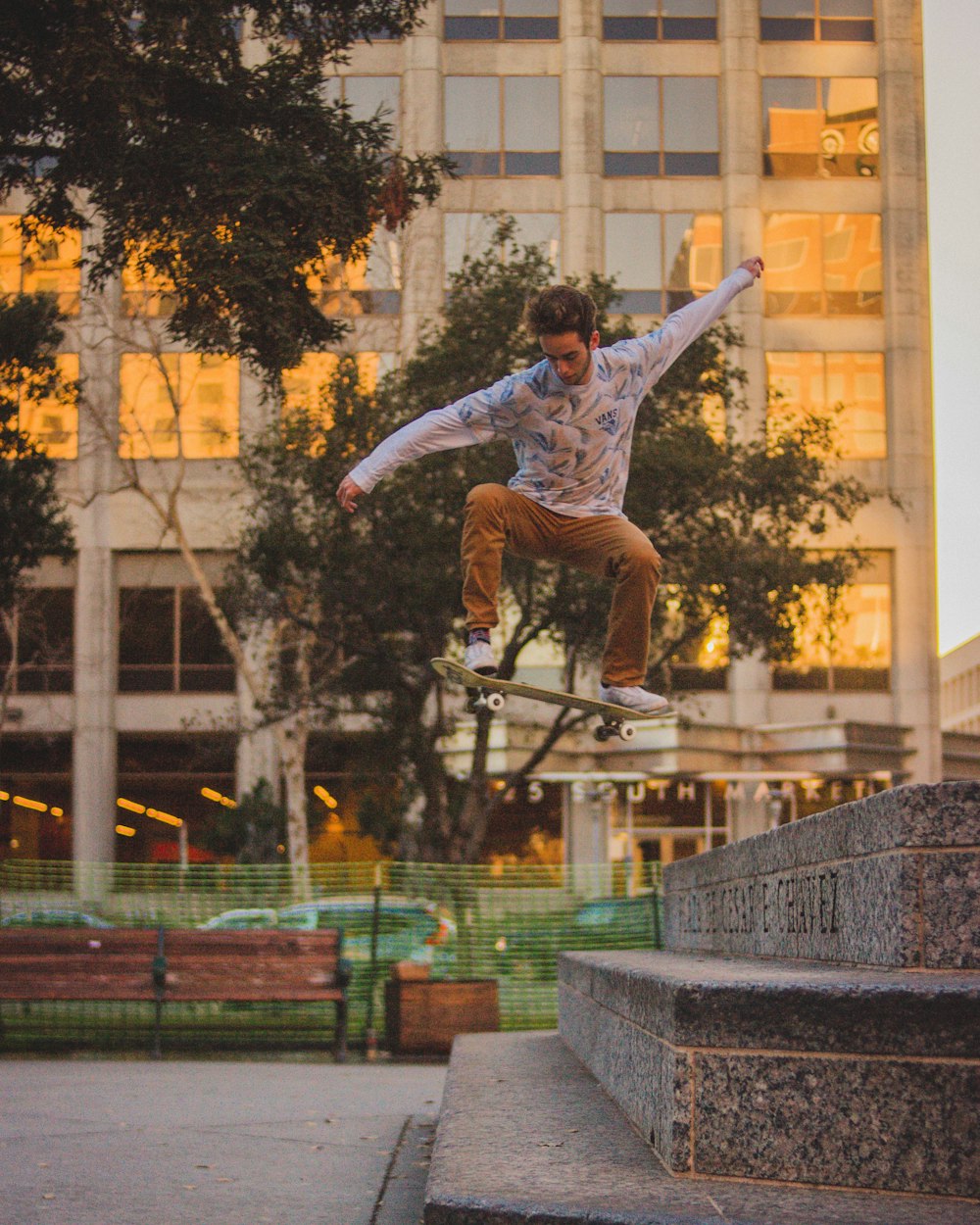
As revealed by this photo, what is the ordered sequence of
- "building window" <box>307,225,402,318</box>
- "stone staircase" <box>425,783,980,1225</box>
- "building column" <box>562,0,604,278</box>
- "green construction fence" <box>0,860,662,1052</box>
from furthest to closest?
1. "building column" <box>562,0,604,278</box>
2. "building window" <box>307,225,402,318</box>
3. "green construction fence" <box>0,860,662,1052</box>
4. "stone staircase" <box>425,783,980,1225</box>

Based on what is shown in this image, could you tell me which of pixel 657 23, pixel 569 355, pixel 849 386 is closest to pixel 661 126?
pixel 657 23

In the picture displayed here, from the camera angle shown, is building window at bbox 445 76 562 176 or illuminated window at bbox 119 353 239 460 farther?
building window at bbox 445 76 562 176

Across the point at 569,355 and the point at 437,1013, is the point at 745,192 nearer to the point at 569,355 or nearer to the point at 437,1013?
the point at 437,1013

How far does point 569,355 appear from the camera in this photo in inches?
266

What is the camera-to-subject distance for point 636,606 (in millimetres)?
7504

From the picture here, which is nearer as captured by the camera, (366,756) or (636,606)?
(636,606)

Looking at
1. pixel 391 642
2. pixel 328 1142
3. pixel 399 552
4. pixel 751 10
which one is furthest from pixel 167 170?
pixel 751 10

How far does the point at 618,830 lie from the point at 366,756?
11719 millimetres

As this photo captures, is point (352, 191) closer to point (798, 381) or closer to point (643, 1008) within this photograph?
point (643, 1008)

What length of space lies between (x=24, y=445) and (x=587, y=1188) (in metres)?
14.3

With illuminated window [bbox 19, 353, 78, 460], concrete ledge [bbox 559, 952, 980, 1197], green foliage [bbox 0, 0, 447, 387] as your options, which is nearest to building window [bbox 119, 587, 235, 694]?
illuminated window [bbox 19, 353, 78, 460]

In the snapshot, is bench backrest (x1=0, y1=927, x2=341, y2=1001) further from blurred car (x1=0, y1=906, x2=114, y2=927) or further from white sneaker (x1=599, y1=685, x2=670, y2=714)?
white sneaker (x1=599, y1=685, x2=670, y2=714)

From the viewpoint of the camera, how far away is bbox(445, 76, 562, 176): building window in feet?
127

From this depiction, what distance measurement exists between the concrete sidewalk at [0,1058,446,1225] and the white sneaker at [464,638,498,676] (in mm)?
2243
